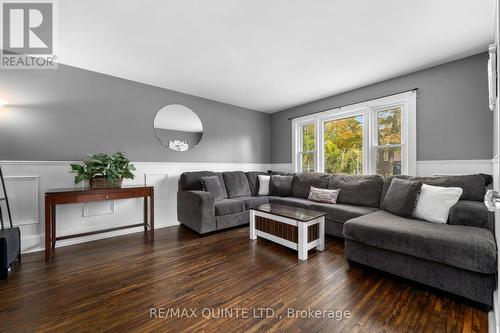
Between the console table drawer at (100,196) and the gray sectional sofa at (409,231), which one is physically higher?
the console table drawer at (100,196)

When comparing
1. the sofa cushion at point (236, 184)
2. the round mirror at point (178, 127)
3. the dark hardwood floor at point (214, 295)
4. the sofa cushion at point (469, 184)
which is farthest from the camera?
the sofa cushion at point (236, 184)

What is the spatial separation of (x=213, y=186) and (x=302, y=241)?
179 cm

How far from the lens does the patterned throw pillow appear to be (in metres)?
3.32

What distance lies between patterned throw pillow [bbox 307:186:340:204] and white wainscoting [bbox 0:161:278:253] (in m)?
2.43

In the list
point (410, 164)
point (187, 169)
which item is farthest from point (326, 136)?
point (187, 169)

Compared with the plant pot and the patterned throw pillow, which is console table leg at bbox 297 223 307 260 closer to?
the patterned throw pillow

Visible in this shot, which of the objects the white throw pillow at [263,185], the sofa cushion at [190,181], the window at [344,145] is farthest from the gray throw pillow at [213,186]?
the window at [344,145]

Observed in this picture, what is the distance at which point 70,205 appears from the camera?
9.22ft

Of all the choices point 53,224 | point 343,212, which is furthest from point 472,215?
point 53,224

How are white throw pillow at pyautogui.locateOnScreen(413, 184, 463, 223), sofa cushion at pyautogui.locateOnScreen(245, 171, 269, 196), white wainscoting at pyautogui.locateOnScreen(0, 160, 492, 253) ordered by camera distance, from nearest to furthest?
white throw pillow at pyautogui.locateOnScreen(413, 184, 463, 223) → white wainscoting at pyautogui.locateOnScreen(0, 160, 492, 253) → sofa cushion at pyautogui.locateOnScreen(245, 171, 269, 196)

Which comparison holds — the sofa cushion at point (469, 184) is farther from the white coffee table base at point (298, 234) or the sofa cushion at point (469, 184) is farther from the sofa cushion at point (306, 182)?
the sofa cushion at point (306, 182)

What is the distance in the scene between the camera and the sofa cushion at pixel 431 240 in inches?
57.8

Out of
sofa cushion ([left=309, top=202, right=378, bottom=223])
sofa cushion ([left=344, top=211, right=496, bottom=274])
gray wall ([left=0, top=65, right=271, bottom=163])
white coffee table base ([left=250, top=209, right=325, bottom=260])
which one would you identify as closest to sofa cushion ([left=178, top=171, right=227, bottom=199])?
gray wall ([left=0, top=65, right=271, bottom=163])
